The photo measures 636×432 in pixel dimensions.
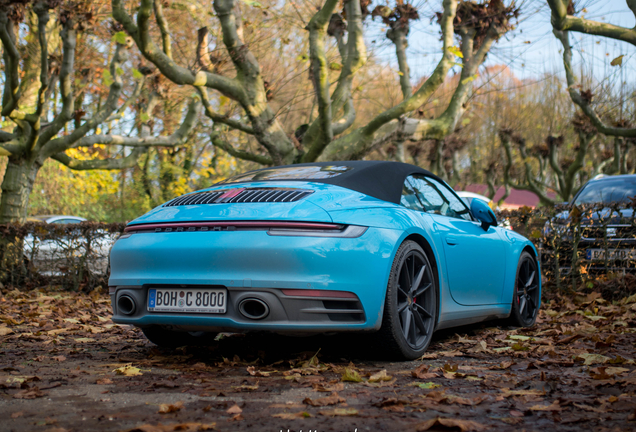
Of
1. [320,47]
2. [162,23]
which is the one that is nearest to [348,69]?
[320,47]

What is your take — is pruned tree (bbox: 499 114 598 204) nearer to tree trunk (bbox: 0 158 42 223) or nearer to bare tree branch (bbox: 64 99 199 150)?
bare tree branch (bbox: 64 99 199 150)

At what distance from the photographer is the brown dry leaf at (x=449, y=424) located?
2523 millimetres

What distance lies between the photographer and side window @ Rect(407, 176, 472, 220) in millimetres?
4781

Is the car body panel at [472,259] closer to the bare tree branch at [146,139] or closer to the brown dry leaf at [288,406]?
the brown dry leaf at [288,406]

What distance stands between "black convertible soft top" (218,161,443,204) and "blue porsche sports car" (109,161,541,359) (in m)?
0.01

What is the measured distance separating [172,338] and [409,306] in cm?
177

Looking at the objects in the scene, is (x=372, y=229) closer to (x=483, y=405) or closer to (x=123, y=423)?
(x=483, y=405)

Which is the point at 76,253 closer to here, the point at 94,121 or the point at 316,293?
the point at 94,121

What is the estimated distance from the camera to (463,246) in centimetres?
482

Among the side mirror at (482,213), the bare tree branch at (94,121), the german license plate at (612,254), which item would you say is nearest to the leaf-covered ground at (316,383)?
the side mirror at (482,213)

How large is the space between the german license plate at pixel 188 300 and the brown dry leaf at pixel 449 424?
145 centimetres

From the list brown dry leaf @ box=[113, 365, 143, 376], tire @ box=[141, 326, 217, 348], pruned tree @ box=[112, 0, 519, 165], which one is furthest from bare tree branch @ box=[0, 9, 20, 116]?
brown dry leaf @ box=[113, 365, 143, 376]

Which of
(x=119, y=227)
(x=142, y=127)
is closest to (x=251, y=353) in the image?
(x=119, y=227)

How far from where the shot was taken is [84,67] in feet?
47.6
